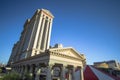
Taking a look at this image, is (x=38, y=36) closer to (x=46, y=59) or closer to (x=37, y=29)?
(x=37, y=29)

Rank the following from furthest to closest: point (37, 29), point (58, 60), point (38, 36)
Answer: point (37, 29), point (38, 36), point (58, 60)

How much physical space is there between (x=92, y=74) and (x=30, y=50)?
34476mm

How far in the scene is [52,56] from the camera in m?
25.6

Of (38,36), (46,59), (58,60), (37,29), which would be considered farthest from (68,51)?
(37,29)

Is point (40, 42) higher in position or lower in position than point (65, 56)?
higher

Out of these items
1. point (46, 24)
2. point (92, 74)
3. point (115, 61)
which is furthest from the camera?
point (115, 61)

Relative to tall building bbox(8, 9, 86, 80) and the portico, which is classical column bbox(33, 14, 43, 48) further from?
the portico

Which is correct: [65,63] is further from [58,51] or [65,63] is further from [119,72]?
[119,72]

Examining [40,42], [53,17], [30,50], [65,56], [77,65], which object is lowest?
[77,65]

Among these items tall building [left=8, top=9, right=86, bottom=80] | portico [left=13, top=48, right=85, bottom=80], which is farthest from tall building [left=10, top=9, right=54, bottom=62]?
portico [left=13, top=48, right=85, bottom=80]

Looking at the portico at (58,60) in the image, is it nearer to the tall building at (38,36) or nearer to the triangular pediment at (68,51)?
the triangular pediment at (68,51)

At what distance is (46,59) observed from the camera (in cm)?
2602

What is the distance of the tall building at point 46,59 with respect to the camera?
1038 inches

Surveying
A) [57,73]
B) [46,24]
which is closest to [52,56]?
[57,73]
